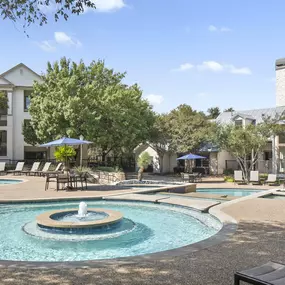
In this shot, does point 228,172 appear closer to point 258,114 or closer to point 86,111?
point 258,114

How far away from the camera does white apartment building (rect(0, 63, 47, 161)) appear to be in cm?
3638

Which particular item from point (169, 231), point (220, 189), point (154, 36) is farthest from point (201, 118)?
point (169, 231)

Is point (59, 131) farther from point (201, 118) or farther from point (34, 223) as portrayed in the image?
point (34, 223)

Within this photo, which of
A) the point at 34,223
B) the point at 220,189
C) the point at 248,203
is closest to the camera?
the point at 34,223

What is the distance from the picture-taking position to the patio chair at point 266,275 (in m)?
3.38

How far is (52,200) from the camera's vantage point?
540 inches

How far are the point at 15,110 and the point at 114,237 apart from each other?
1254 inches

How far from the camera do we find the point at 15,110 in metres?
37.0

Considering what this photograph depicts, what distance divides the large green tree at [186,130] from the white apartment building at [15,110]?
1660 cm

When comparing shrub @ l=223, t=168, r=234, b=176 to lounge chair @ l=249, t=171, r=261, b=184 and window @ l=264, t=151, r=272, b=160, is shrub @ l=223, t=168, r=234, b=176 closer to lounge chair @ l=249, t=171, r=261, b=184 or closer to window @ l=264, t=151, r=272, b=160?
window @ l=264, t=151, r=272, b=160

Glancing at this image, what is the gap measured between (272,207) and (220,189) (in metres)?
9.13

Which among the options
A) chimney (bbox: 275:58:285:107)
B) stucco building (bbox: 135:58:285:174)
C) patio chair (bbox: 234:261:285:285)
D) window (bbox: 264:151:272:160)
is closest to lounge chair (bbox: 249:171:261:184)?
stucco building (bbox: 135:58:285:174)

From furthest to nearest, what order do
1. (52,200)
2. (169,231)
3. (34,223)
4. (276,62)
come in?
(276,62) → (52,200) → (34,223) → (169,231)

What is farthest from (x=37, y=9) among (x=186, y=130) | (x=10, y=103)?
(x=10, y=103)
